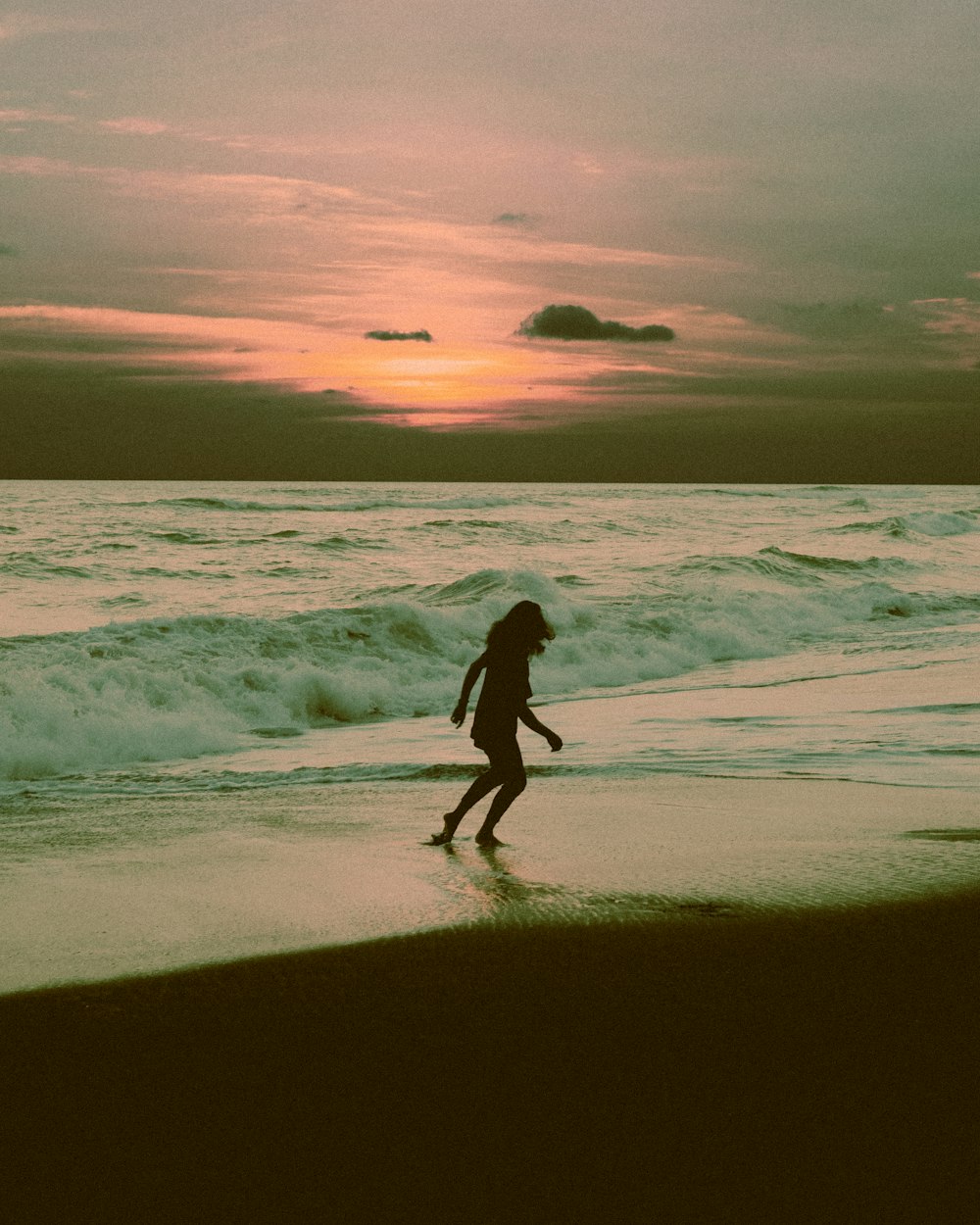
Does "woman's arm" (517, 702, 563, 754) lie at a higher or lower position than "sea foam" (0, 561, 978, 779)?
higher

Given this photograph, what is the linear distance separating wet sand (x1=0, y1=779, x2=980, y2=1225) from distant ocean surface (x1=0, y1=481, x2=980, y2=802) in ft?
13.5

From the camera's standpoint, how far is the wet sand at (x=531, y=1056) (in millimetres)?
3275

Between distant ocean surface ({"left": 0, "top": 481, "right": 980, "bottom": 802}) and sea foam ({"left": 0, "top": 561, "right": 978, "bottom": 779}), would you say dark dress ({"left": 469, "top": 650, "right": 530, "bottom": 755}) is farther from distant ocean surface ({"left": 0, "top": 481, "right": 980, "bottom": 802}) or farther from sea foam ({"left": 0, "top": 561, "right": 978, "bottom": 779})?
sea foam ({"left": 0, "top": 561, "right": 978, "bottom": 779})

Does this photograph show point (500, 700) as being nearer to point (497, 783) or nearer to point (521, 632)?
point (521, 632)

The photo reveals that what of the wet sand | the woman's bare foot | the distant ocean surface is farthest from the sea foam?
the wet sand

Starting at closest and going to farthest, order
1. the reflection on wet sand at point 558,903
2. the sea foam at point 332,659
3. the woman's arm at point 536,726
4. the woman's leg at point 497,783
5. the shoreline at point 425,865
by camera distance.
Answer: the shoreline at point 425,865 < the reflection on wet sand at point 558,903 < the woman's arm at point 536,726 < the woman's leg at point 497,783 < the sea foam at point 332,659

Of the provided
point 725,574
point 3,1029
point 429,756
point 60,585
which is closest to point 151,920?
point 3,1029

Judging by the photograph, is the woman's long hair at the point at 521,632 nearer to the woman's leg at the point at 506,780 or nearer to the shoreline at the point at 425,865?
the woman's leg at the point at 506,780

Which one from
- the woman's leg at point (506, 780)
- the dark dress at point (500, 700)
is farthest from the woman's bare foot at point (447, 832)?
the dark dress at point (500, 700)

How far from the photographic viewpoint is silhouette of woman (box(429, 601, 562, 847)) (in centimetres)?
748

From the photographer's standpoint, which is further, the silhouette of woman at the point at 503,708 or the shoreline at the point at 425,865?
the silhouette of woman at the point at 503,708

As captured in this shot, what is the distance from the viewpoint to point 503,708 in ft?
24.7

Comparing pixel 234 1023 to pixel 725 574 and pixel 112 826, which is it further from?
pixel 725 574

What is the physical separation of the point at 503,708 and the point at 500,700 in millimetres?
54
